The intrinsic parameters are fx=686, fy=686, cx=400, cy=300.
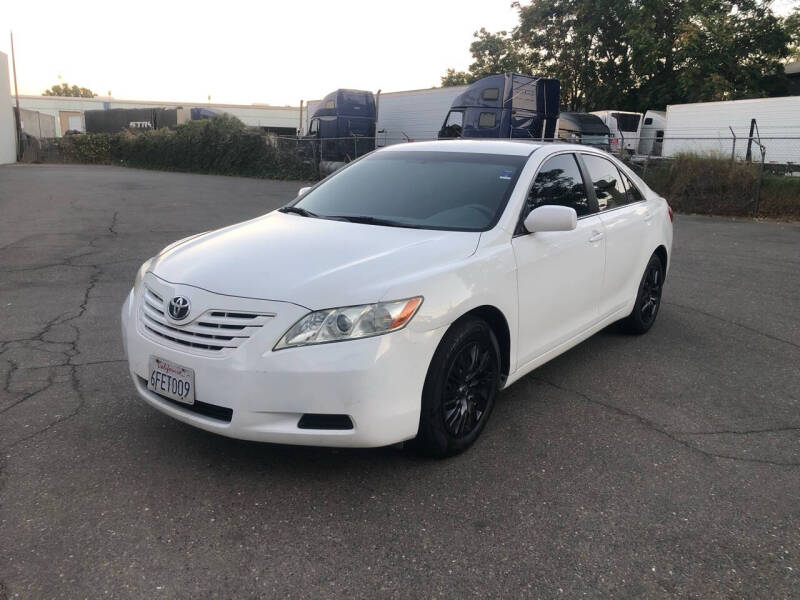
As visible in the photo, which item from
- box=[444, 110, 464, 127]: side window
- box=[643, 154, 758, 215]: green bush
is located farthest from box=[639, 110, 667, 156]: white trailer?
box=[643, 154, 758, 215]: green bush

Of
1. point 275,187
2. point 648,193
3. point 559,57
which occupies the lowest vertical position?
point 275,187

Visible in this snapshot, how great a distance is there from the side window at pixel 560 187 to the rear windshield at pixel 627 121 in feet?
75.6

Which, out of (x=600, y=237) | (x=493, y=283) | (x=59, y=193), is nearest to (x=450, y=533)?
(x=493, y=283)

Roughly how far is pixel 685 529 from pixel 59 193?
59.6ft

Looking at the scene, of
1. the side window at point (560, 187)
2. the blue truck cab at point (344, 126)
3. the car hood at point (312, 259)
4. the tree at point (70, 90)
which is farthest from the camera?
the tree at point (70, 90)

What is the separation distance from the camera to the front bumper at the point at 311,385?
9.82 ft

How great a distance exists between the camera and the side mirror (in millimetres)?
3900

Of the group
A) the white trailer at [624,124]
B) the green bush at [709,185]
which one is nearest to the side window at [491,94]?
the green bush at [709,185]

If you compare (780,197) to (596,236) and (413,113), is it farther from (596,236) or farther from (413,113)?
(413,113)

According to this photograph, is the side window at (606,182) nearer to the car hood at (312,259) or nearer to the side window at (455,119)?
the car hood at (312,259)

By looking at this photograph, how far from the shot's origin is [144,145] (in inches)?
1433

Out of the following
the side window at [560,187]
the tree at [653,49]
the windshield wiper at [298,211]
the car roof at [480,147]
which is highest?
the tree at [653,49]

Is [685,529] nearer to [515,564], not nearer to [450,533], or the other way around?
[515,564]

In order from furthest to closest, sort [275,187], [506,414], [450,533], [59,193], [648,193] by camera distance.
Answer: [275,187] → [59,193] → [648,193] → [506,414] → [450,533]
